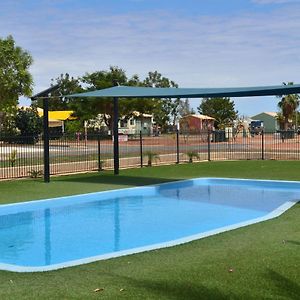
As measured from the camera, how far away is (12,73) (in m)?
35.0

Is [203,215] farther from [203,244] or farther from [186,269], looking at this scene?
[186,269]

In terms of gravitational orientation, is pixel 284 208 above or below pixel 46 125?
below

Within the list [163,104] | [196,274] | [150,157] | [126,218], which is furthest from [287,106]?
[196,274]

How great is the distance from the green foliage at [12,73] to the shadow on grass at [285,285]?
31.1m

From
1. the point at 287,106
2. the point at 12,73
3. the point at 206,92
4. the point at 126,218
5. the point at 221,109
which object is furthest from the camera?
the point at 221,109

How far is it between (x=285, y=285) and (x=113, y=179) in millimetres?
12548

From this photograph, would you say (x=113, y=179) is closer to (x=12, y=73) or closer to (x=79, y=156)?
(x=79, y=156)

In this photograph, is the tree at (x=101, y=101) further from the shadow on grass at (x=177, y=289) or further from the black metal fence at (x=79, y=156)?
the shadow on grass at (x=177, y=289)

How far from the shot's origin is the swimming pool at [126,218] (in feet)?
27.7

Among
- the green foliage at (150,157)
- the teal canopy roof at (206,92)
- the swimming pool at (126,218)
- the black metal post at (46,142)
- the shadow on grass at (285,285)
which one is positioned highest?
the teal canopy roof at (206,92)

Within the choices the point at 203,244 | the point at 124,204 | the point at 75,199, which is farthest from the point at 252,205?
the point at 203,244

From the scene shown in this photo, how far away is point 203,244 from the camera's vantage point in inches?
294

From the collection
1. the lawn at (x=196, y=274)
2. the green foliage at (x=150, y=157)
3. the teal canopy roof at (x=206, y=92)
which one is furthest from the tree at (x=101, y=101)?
the lawn at (x=196, y=274)

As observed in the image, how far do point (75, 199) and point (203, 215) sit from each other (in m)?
3.38
